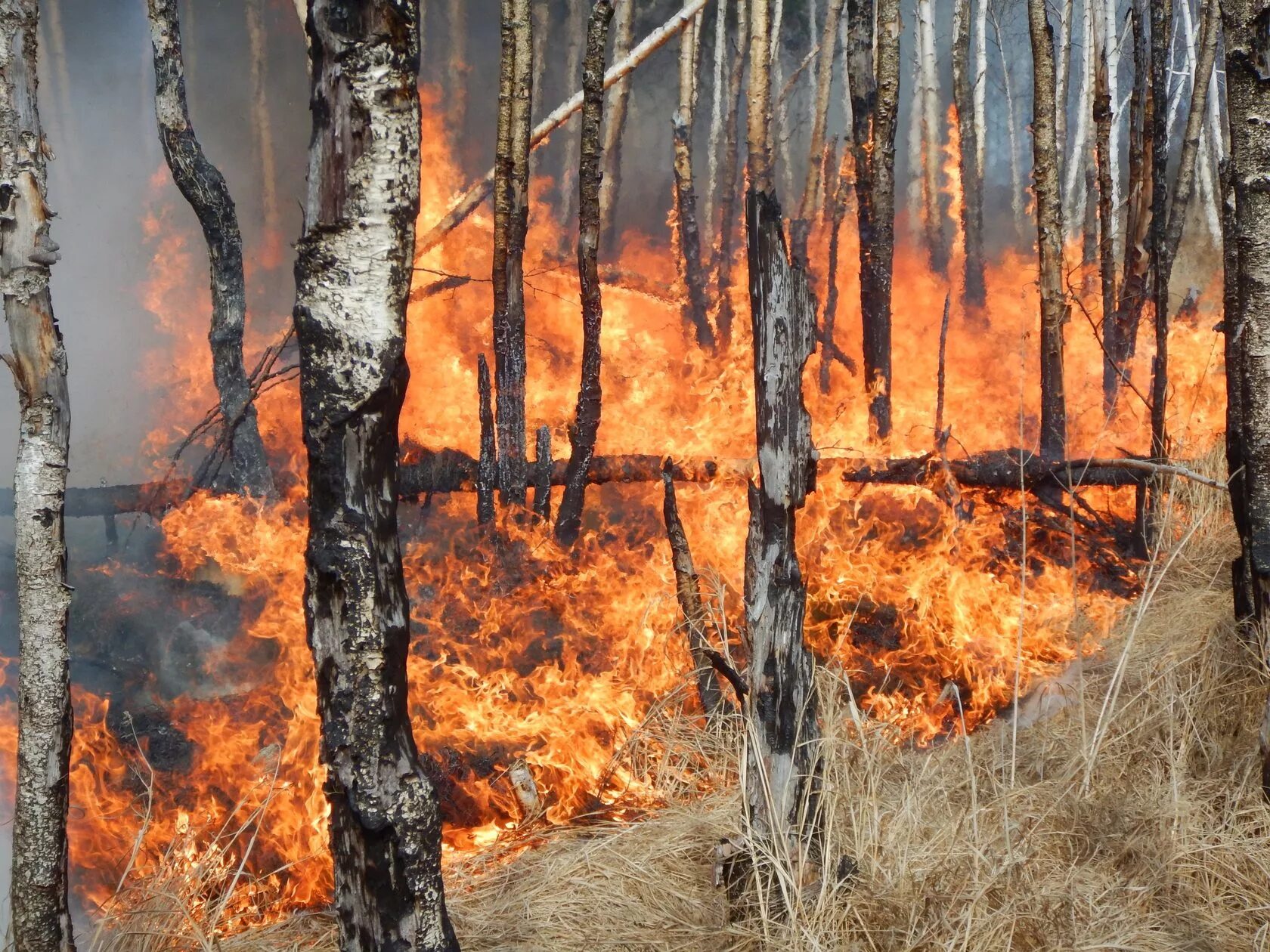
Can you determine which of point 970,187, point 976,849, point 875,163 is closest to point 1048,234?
point 875,163

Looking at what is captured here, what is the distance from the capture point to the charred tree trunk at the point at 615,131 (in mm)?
11070

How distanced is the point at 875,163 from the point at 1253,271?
4363mm

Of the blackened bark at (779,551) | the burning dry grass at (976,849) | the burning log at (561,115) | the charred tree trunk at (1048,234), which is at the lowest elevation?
the burning dry grass at (976,849)

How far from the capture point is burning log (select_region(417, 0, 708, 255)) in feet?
28.9

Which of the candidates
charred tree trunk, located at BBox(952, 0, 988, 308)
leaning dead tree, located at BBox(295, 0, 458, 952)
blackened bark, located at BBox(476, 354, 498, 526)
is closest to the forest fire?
blackened bark, located at BBox(476, 354, 498, 526)

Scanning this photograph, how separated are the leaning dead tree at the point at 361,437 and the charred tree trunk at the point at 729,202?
27.8 ft

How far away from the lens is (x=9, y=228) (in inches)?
127

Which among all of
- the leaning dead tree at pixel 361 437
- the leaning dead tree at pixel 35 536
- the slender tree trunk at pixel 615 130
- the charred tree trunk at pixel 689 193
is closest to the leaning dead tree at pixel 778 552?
the leaning dead tree at pixel 361 437

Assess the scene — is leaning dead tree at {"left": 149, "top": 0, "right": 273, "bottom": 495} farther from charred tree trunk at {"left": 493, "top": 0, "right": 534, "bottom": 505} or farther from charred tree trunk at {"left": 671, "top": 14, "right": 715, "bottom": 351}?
charred tree trunk at {"left": 671, "top": 14, "right": 715, "bottom": 351}

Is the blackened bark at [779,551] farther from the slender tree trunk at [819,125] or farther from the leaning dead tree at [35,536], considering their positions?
the slender tree trunk at [819,125]

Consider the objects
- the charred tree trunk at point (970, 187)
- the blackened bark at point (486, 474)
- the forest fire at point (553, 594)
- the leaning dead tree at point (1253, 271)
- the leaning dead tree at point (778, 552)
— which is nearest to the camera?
the leaning dead tree at point (778, 552)

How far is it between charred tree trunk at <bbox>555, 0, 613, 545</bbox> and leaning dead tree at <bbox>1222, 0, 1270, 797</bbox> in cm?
402

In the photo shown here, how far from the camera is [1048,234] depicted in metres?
7.06

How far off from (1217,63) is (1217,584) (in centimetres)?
1062
